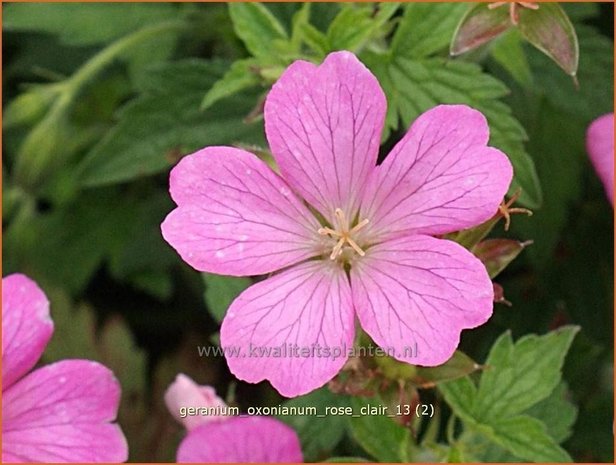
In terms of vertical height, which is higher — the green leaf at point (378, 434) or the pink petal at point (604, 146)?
the pink petal at point (604, 146)

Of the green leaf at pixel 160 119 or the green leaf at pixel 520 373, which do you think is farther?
the green leaf at pixel 160 119

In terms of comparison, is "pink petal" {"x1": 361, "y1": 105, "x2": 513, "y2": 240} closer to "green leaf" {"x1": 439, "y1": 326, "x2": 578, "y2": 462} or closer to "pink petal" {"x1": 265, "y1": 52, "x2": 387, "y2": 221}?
→ "pink petal" {"x1": 265, "y1": 52, "x2": 387, "y2": 221}

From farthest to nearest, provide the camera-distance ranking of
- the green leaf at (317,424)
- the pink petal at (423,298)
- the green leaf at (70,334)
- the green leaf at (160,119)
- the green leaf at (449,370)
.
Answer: the green leaf at (70,334) → the green leaf at (160,119) → the green leaf at (317,424) → the green leaf at (449,370) → the pink petal at (423,298)

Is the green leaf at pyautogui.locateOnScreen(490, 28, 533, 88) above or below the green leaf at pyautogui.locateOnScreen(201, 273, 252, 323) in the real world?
above

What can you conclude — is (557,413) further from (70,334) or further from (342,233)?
(70,334)

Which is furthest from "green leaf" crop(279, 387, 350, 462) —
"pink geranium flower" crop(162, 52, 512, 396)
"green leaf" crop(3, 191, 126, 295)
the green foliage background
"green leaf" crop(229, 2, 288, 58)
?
"green leaf" crop(3, 191, 126, 295)

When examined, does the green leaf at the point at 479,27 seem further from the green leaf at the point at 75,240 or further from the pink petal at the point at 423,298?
the green leaf at the point at 75,240

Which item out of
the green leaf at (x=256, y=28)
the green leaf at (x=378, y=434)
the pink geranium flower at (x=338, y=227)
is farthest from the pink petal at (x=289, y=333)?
the green leaf at (x=256, y=28)
